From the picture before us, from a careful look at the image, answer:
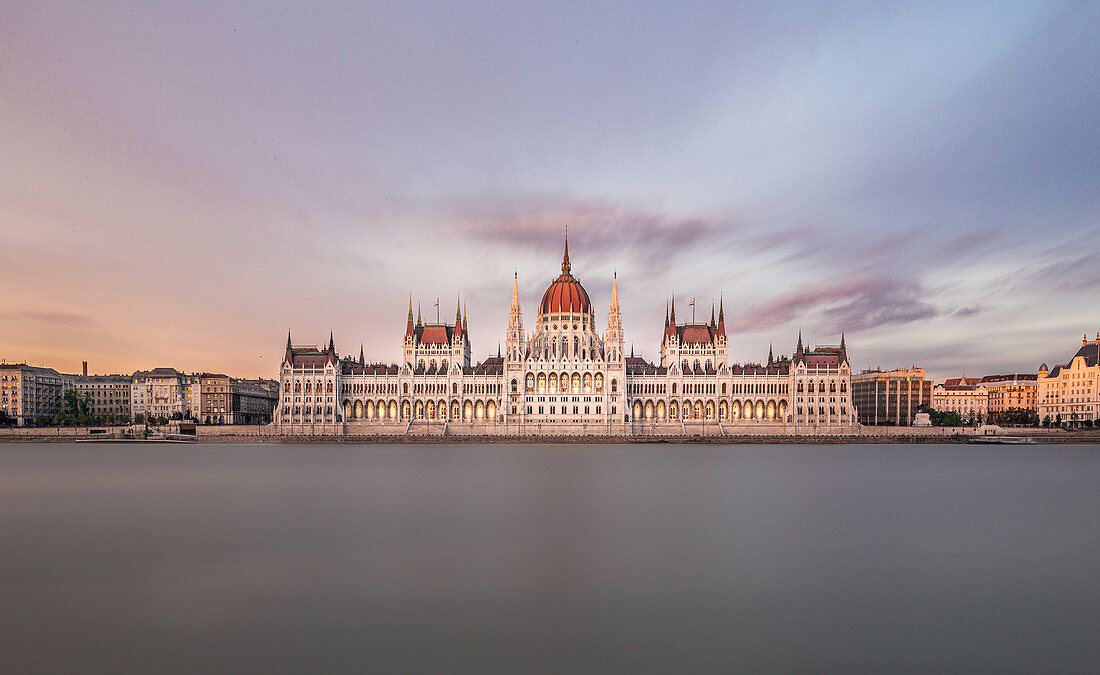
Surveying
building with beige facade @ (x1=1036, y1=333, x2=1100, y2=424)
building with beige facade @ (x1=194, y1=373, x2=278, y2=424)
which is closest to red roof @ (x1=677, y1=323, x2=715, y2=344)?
building with beige facade @ (x1=1036, y1=333, x2=1100, y2=424)

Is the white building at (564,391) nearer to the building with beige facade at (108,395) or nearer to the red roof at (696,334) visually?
the red roof at (696,334)

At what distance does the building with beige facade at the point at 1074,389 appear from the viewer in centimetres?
10600

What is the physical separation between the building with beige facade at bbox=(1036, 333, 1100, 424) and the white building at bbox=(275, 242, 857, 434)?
43.5 meters

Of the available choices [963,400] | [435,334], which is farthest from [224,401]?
[963,400]

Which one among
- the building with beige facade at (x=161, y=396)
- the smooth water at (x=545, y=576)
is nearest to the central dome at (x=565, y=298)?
the smooth water at (x=545, y=576)

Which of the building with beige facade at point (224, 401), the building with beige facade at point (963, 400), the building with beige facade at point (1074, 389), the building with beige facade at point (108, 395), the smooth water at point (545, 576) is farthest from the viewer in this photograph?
the building with beige facade at point (963, 400)

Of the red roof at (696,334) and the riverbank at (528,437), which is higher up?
the red roof at (696,334)

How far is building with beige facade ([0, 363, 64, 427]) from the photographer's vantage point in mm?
107000

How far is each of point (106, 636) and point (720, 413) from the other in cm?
8374

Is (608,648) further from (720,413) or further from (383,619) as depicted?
(720,413)

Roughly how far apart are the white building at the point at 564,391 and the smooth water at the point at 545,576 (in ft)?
156

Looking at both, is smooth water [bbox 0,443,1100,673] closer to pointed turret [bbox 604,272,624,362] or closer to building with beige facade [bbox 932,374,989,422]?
pointed turret [bbox 604,272,624,362]

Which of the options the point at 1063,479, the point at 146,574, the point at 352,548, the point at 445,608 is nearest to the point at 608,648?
the point at 445,608

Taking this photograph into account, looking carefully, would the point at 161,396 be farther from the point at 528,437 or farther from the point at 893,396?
the point at 893,396
